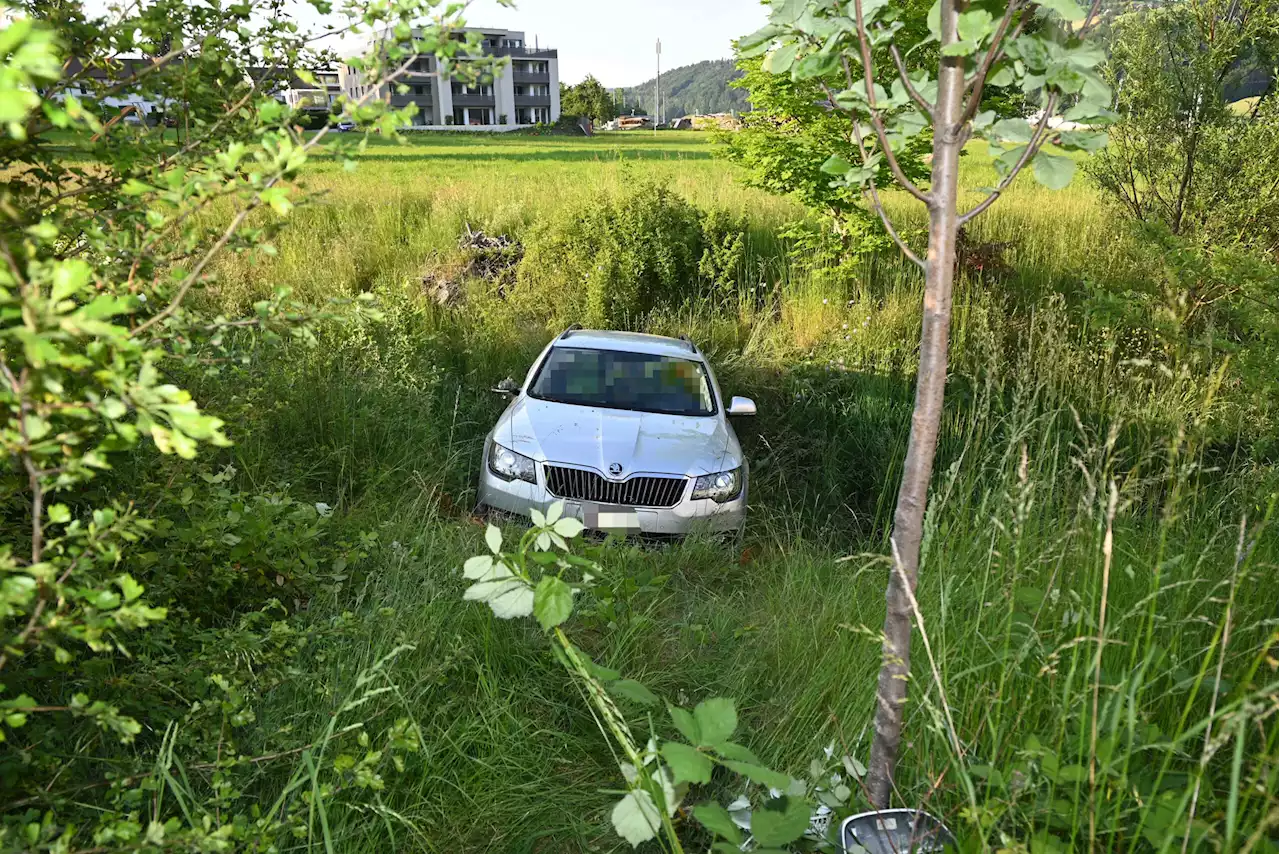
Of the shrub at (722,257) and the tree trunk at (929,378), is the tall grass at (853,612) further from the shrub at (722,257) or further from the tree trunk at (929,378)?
the shrub at (722,257)

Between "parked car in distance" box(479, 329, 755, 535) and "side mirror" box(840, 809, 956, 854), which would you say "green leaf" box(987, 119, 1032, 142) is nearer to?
"side mirror" box(840, 809, 956, 854)

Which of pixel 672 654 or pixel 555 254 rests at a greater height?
pixel 555 254

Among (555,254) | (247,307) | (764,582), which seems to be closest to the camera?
(764,582)

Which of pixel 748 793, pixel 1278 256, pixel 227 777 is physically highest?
pixel 1278 256

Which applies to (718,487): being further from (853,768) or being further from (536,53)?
(536,53)

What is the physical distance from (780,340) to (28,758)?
858 centimetres

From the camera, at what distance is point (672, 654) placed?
350 cm

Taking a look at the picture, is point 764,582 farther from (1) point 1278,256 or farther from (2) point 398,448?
(1) point 1278,256

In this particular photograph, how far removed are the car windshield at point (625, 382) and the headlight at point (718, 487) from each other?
786 millimetres

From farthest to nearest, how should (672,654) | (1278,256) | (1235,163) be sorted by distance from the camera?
(1235,163), (1278,256), (672,654)

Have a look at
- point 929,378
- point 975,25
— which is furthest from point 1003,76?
point 929,378

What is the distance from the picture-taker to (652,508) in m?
5.30

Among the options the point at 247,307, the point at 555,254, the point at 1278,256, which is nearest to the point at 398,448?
the point at 247,307

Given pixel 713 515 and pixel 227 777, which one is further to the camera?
pixel 713 515
